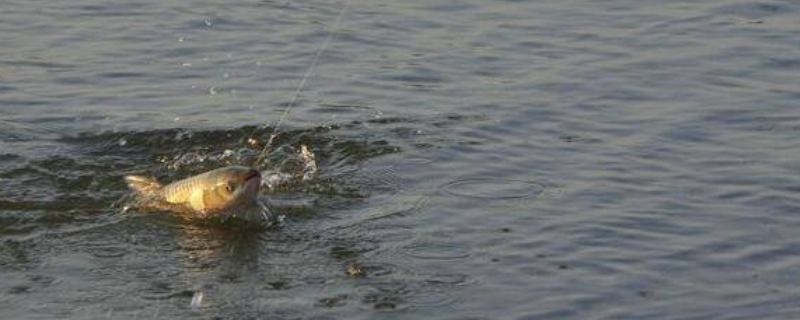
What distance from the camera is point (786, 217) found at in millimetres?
9625

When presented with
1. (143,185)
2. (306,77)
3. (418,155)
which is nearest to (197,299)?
(143,185)

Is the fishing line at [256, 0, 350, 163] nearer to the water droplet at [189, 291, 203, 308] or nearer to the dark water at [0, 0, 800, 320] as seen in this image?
the dark water at [0, 0, 800, 320]

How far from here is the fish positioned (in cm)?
938

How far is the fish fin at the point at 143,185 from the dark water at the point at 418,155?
0.50ft

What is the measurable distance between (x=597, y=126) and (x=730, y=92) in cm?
121

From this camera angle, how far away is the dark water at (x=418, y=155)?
852 cm

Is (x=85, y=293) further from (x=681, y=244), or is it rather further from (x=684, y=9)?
(x=684, y=9)

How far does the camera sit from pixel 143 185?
10016 millimetres

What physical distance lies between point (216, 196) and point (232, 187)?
0.14 m

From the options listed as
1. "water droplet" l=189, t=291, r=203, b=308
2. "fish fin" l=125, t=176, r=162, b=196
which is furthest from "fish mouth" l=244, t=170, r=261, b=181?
"water droplet" l=189, t=291, r=203, b=308

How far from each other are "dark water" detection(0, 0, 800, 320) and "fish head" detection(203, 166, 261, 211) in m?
0.19

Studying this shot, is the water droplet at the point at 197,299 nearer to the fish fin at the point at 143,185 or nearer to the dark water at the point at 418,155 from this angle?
the dark water at the point at 418,155

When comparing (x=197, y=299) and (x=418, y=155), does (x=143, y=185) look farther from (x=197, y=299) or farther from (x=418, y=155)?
(x=197, y=299)

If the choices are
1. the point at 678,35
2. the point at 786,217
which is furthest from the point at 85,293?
the point at 678,35
